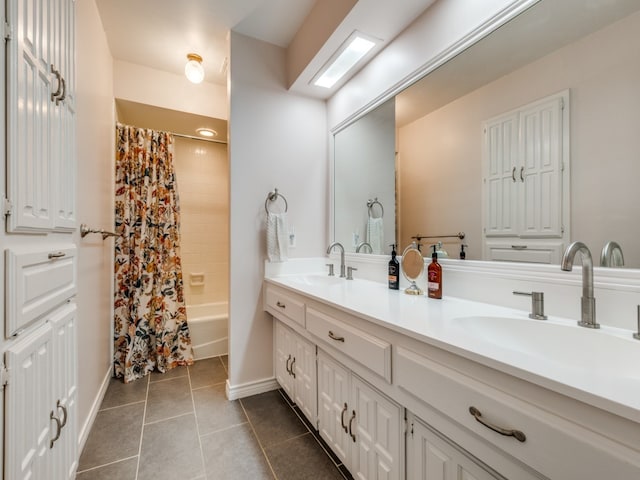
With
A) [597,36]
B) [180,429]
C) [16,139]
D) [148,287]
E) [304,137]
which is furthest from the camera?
[148,287]

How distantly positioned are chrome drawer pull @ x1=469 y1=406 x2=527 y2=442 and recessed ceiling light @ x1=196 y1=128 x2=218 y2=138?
319cm

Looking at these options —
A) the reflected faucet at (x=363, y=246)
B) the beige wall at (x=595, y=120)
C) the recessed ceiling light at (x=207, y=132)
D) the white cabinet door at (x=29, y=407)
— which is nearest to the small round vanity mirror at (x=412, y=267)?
the beige wall at (x=595, y=120)

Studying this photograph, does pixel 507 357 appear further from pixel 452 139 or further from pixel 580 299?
pixel 452 139

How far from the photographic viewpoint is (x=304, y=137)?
2273 mm

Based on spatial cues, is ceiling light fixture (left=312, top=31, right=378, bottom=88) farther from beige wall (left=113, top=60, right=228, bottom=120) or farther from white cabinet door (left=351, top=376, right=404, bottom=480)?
white cabinet door (left=351, top=376, right=404, bottom=480)

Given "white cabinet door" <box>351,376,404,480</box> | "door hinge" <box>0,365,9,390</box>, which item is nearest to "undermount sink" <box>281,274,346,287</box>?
"white cabinet door" <box>351,376,404,480</box>

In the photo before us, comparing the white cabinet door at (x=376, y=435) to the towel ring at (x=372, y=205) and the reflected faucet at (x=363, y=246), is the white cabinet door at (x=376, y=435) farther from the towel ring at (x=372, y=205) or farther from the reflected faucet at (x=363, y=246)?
the towel ring at (x=372, y=205)

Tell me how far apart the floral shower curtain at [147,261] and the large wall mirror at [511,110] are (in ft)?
5.81

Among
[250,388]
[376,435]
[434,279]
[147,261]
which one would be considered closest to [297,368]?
[250,388]

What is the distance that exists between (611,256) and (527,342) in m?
0.38

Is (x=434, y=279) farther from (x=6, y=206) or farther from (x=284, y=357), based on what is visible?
(x=6, y=206)

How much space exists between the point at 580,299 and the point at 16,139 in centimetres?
173

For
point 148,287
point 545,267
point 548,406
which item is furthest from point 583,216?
point 148,287

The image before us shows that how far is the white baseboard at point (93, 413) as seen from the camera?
58.1 inches
